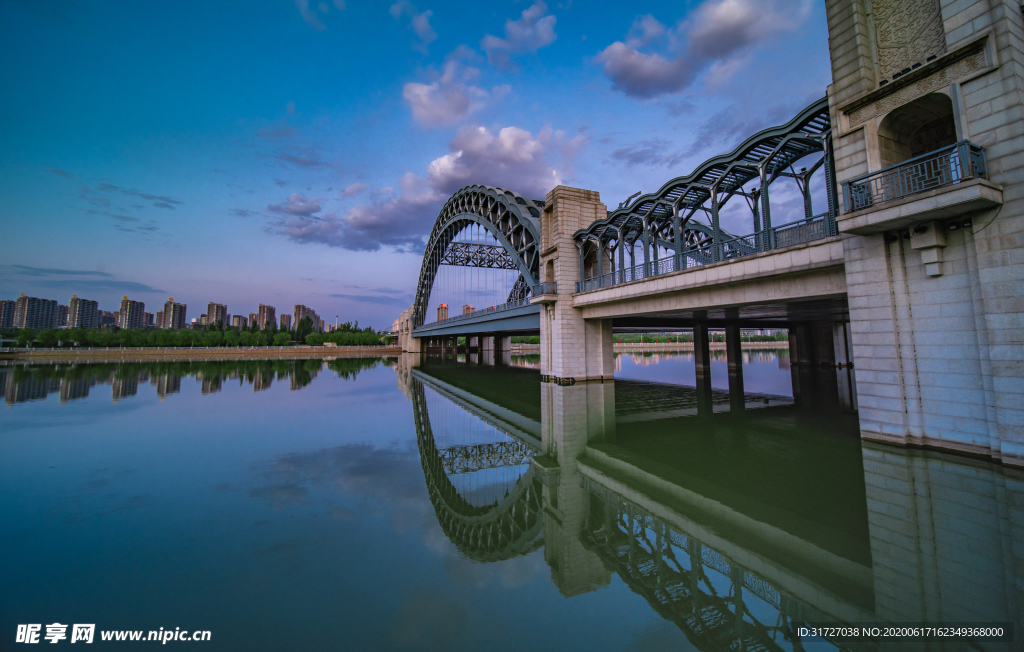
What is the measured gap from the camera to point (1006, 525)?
6.38m

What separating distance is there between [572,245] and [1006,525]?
87.0 ft

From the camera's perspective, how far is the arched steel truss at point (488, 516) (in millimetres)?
6886

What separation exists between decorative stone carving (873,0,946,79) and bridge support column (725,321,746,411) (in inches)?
587

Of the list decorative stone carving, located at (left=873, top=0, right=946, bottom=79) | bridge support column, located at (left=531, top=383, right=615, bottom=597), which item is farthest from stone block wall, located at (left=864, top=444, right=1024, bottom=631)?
decorative stone carving, located at (left=873, top=0, right=946, bottom=79)

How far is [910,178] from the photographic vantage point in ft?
37.6

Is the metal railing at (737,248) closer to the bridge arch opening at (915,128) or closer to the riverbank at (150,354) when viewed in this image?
the bridge arch opening at (915,128)

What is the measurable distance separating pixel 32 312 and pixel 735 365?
271 meters

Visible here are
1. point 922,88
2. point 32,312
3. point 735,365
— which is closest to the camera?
point 922,88

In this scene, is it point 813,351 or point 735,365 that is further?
point 813,351

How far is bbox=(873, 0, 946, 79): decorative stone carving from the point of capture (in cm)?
1150

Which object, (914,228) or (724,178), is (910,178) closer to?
(914,228)

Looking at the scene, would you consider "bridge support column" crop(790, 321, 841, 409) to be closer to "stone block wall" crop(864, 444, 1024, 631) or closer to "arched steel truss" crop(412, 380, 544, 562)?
"stone block wall" crop(864, 444, 1024, 631)

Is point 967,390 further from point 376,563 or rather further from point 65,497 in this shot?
point 65,497

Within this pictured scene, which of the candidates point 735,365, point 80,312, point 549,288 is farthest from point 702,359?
point 80,312
